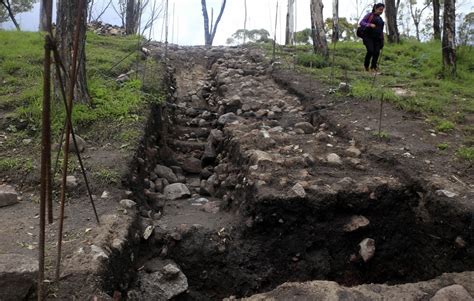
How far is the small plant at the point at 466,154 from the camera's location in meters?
4.11

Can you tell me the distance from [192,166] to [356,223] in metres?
2.36

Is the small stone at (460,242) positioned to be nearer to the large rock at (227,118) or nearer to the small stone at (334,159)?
the small stone at (334,159)

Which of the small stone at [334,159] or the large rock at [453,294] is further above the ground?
the small stone at [334,159]

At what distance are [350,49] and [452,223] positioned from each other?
25.0 ft

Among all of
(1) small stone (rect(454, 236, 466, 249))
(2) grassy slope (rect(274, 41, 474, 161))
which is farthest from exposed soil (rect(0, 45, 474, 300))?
(2) grassy slope (rect(274, 41, 474, 161))

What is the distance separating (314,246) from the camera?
3.48 meters

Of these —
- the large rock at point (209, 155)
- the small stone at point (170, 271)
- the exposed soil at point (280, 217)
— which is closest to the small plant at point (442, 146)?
the exposed soil at point (280, 217)

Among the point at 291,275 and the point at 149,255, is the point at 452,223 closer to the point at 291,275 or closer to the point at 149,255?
the point at 291,275

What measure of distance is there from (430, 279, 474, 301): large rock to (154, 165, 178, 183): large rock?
3047mm

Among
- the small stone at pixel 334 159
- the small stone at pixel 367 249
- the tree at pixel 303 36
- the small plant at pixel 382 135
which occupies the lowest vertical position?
Answer: the small stone at pixel 367 249

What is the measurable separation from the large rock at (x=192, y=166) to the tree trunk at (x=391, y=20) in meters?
8.00

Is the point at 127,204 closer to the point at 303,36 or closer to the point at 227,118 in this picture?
the point at 227,118

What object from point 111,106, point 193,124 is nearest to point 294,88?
point 193,124

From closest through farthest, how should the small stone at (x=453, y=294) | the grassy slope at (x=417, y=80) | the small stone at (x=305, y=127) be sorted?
the small stone at (x=453, y=294), the small stone at (x=305, y=127), the grassy slope at (x=417, y=80)
